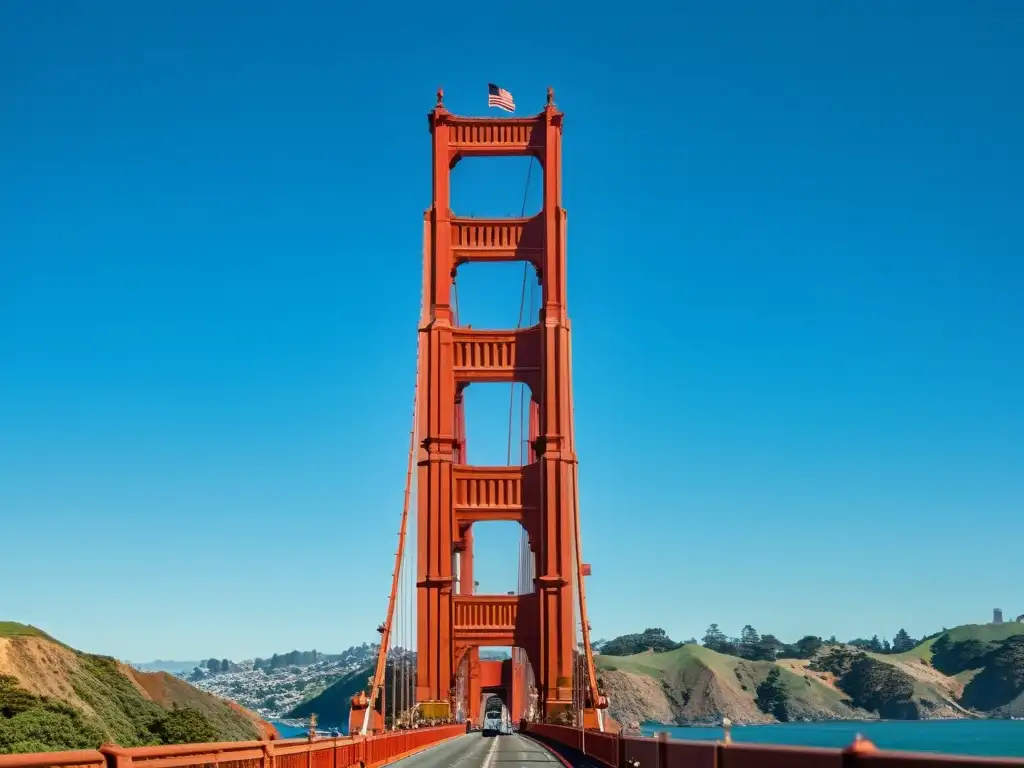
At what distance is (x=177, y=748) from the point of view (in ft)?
44.2

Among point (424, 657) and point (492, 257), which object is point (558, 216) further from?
point (424, 657)

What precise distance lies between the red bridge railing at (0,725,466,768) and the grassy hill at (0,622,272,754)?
114ft

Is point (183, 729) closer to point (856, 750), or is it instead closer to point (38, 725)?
point (38, 725)

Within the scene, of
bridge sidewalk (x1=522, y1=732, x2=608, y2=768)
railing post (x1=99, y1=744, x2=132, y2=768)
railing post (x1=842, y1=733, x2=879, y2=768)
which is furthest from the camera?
bridge sidewalk (x1=522, y1=732, x2=608, y2=768)

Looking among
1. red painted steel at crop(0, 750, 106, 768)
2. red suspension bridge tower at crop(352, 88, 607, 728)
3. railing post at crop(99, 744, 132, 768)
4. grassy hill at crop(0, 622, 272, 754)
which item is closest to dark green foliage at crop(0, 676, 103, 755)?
grassy hill at crop(0, 622, 272, 754)

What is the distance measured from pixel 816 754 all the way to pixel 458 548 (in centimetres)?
6313

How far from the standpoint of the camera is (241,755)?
56.5ft

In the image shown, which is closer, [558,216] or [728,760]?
[728,760]

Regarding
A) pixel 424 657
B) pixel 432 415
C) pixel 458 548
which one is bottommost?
pixel 424 657

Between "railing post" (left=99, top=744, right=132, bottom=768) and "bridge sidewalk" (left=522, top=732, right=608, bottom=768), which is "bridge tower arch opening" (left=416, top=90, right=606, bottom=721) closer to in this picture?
"bridge sidewalk" (left=522, top=732, right=608, bottom=768)

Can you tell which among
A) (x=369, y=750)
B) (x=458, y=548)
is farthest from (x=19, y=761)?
(x=458, y=548)

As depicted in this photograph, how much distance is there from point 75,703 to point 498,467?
3673 cm

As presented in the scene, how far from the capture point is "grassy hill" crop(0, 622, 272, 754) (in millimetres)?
66938

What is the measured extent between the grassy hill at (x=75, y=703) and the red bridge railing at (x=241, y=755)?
34.6 metres
